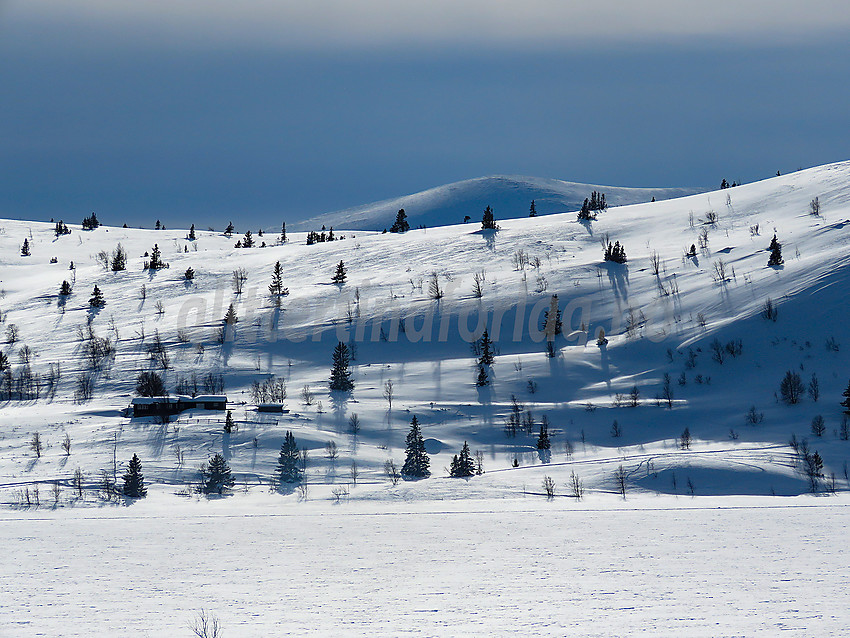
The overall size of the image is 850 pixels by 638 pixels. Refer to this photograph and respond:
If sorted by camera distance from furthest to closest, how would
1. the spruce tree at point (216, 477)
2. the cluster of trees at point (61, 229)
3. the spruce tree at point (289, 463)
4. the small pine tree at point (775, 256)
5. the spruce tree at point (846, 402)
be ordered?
the cluster of trees at point (61, 229)
the small pine tree at point (775, 256)
the spruce tree at point (846, 402)
the spruce tree at point (289, 463)
the spruce tree at point (216, 477)

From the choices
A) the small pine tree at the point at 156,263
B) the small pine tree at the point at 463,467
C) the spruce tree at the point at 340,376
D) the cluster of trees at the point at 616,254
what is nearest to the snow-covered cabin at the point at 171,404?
the spruce tree at the point at 340,376

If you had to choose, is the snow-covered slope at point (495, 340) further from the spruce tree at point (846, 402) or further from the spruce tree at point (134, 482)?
the spruce tree at point (134, 482)

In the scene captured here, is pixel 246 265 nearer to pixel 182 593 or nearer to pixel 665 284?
pixel 665 284

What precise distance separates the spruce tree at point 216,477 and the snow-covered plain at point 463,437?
203 centimetres

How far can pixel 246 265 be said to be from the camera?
154m

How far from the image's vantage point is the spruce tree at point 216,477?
7012 centimetres

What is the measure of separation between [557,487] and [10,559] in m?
43.7

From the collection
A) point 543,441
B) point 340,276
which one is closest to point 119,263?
point 340,276

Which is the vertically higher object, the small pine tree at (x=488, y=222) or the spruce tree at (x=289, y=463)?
the small pine tree at (x=488, y=222)

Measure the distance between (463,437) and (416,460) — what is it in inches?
486

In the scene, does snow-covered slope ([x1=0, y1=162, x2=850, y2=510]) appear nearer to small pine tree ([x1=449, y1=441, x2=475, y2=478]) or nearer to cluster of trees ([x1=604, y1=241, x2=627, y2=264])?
small pine tree ([x1=449, y1=441, x2=475, y2=478])

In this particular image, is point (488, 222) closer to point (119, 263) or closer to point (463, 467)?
point (119, 263)

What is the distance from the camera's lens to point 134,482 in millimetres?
68188

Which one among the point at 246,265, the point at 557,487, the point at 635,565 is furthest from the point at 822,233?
the point at 246,265
